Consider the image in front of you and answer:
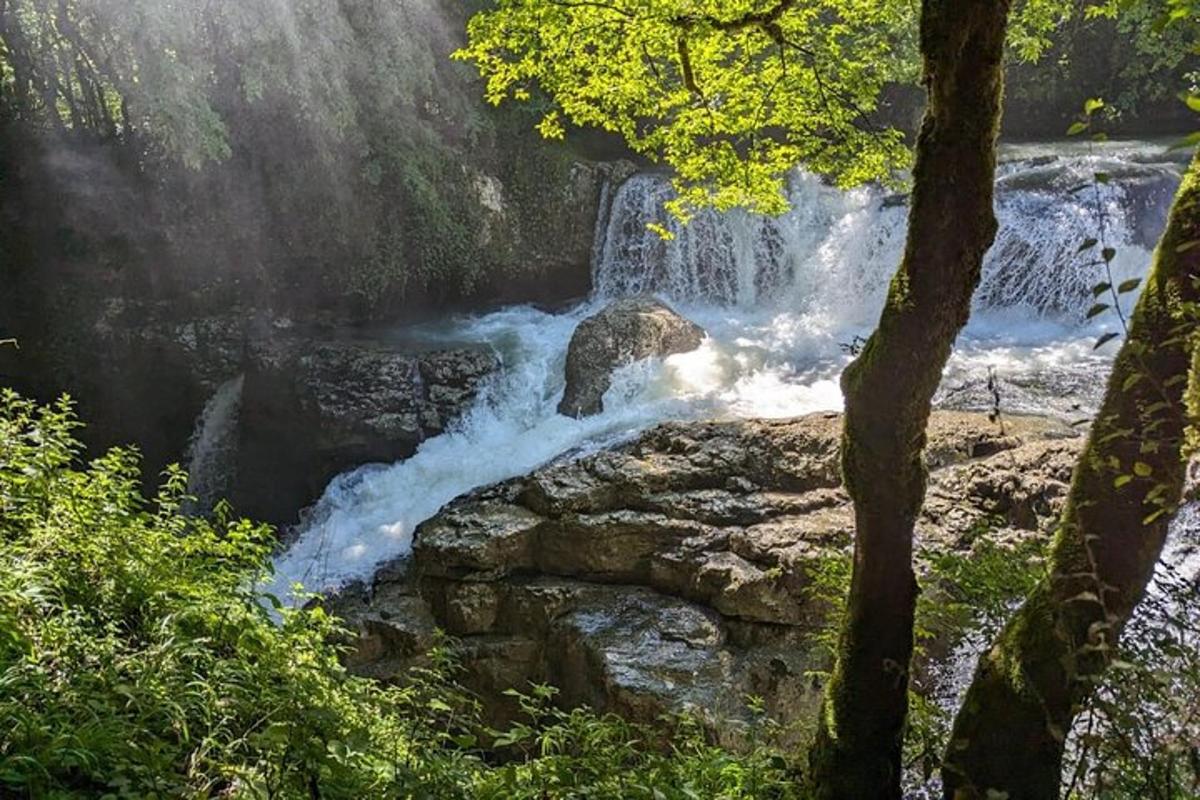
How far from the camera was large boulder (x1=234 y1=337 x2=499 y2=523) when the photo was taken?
1045cm

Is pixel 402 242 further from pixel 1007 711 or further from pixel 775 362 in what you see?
pixel 1007 711

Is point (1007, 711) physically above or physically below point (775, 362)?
above

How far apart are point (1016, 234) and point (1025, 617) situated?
1116 cm

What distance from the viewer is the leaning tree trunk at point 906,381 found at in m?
2.13

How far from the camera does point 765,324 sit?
12688 mm

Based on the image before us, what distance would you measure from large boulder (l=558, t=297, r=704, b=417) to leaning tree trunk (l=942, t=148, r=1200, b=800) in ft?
26.5

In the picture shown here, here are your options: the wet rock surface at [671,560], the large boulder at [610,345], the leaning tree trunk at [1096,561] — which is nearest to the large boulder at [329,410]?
the large boulder at [610,345]

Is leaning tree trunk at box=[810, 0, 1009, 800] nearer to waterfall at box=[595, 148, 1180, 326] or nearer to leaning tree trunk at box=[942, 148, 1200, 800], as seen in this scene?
leaning tree trunk at box=[942, 148, 1200, 800]

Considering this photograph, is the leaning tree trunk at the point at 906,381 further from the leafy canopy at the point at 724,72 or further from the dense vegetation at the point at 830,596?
the leafy canopy at the point at 724,72

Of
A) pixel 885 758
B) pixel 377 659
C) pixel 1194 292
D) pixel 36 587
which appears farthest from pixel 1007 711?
pixel 377 659

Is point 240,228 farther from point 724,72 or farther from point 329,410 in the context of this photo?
point 724,72

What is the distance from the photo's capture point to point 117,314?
35.6 ft

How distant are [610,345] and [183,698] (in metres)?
8.36

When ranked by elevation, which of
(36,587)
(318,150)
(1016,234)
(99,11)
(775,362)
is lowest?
A: (775,362)
